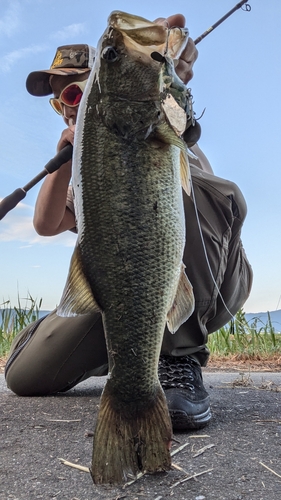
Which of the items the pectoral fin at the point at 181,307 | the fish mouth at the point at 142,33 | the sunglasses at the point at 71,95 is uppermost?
the sunglasses at the point at 71,95

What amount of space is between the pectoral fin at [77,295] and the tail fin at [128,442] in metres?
0.30

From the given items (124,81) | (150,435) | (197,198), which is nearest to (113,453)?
(150,435)

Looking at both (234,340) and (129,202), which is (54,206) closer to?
(129,202)

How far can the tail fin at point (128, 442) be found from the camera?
146cm

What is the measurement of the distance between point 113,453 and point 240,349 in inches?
176

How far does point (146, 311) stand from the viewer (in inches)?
64.3

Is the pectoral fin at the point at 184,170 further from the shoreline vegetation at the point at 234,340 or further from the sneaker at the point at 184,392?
the shoreline vegetation at the point at 234,340

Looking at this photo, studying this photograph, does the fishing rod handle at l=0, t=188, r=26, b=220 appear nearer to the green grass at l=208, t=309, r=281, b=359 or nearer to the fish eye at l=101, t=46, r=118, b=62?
the fish eye at l=101, t=46, r=118, b=62

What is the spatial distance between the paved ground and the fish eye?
143 cm

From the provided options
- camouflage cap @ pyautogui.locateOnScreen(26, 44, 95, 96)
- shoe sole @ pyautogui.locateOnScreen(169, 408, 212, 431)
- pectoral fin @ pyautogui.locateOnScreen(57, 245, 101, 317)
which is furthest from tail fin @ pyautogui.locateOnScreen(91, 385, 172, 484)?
camouflage cap @ pyautogui.locateOnScreen(26, 44, 95, 96)

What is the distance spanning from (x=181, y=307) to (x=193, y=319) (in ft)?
2.81

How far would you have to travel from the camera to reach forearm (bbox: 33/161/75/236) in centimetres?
282

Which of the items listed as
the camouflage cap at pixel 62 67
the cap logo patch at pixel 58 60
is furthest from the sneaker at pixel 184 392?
the cap logo patch at pixel 58 60

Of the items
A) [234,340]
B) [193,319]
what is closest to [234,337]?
[234,340]
